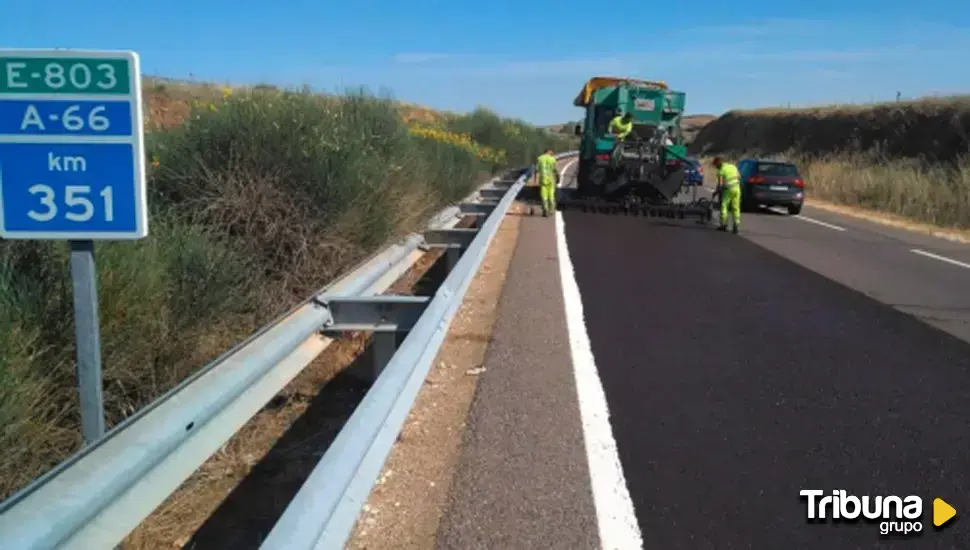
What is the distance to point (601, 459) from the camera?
4.85 metres

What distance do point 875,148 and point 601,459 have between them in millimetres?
50649

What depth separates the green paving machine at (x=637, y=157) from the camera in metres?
20.0

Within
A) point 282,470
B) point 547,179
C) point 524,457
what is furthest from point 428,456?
point 547,179

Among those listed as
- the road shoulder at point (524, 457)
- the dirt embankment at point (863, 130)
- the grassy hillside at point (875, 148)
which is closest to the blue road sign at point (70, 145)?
the road shoulder at point (524, 457)

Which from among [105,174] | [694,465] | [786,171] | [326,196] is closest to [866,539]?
[694,465]

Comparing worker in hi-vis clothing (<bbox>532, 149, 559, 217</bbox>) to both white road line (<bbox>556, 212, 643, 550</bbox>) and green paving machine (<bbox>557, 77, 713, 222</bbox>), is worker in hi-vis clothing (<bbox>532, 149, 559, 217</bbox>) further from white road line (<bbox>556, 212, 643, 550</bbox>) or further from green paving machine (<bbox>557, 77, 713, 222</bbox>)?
white road line (<bbox>556, 212, 643, 550</bbox>)

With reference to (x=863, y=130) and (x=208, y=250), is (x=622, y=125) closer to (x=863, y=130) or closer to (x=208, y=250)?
(x=208, y=250)

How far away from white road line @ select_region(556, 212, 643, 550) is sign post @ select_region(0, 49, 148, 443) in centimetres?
232

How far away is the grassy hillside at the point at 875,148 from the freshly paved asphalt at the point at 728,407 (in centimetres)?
1568

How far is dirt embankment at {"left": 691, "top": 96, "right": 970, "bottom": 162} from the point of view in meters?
46.4

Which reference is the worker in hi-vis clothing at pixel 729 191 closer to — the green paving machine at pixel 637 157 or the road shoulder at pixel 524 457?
the green paving machine at pixel 637 157

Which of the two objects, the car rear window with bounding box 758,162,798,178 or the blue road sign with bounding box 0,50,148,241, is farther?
the car rear window with bounding box 758,162,798,178

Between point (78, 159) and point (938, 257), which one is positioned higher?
point (78, 159)

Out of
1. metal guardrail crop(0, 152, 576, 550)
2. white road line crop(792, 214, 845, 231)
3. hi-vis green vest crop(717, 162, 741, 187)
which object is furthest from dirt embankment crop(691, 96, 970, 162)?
metal guardrail crop(0, 152, 576, 550)
